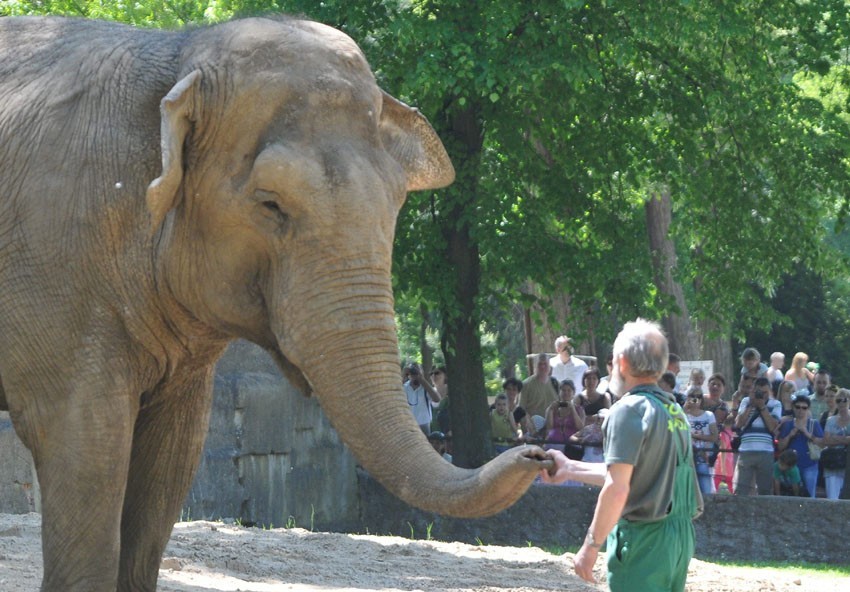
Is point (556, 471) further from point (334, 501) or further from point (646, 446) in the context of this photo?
point (334, 501)

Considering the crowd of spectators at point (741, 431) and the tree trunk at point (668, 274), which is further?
the tree trunk at point (668, 274)

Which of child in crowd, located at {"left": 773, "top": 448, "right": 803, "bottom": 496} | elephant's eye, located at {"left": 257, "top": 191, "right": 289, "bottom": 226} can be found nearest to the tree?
child in crowd, located at {"left": 773, "top": 448, "right": 803, "bottom": 496}

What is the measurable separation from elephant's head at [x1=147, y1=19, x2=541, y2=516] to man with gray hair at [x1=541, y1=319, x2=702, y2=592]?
2.28 ft

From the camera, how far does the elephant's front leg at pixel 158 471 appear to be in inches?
264

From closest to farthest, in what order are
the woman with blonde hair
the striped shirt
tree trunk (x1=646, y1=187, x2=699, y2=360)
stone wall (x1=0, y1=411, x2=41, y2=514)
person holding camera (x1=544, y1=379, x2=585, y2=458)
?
stone wall (x1=0, y1=411, x2=41, y2=514) < the striped shirt < person holding camera (x1=544, y1=379, x2=585, y2=458) < the woman with blonde hair < tree trunk (x1=646, y1=187, x2=699, y2=360)

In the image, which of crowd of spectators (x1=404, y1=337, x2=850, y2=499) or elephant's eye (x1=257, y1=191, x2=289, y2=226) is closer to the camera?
elephant's eye (x1=257, y1=191, x2=289, y2=226)

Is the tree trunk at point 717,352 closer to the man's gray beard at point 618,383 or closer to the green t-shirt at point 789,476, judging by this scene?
the green t-shirt at point 789,476

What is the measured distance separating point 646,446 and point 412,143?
1.90 meters

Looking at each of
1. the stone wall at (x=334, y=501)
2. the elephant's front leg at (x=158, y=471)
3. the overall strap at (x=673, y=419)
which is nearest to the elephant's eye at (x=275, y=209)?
the elephant's front leg at (x=158, y=471)

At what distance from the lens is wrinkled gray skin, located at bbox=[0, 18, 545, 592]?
5.80 metres

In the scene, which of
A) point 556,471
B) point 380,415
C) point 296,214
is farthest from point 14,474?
point 556,471

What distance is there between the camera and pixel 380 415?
5.62m

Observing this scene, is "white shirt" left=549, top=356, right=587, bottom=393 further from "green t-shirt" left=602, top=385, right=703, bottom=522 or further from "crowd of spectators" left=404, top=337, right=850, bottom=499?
"green t-shirt" left=602, top=385, right=703, bottom=522

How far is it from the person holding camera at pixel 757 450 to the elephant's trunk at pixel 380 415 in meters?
9.30
